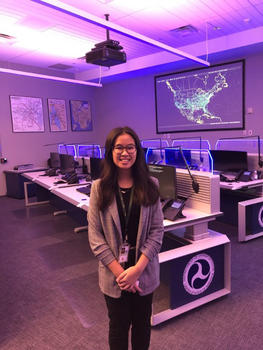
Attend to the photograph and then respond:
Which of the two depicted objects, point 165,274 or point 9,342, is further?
point 165,274

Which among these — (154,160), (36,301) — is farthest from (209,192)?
(154,160)

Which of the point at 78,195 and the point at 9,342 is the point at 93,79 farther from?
the point at 9,342

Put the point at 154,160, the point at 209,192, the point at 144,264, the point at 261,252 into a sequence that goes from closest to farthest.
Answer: the point at 144,264
the point at 209,192
the point at 261,252
the point at 154,160

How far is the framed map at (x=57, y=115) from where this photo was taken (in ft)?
24.8

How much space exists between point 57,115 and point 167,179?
5.87m

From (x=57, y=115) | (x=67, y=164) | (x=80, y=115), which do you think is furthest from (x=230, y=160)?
(x=80, y=115)

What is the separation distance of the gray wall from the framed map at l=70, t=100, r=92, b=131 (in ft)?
0.46

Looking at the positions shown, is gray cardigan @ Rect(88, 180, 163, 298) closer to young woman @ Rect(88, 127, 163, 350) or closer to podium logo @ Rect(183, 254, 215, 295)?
young woman @ Rect(88, 127, 163, 350)

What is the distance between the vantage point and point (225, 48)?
205 inches

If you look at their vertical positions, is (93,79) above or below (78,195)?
above

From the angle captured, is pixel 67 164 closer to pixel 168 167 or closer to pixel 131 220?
pixel 168 167

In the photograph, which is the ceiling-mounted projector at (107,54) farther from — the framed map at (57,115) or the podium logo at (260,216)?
the framed map at (57,115)

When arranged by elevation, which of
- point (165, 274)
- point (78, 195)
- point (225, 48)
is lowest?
point (165, 274)

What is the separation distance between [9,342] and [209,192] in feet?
5.89
